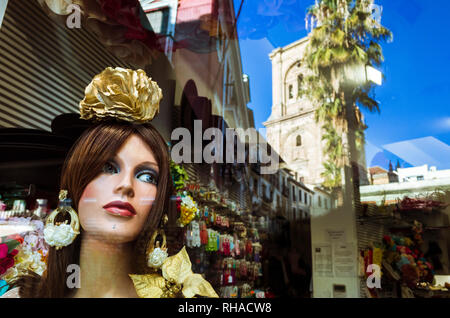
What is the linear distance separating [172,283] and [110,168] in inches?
30.4

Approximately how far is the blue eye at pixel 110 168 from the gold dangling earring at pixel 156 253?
47 cm

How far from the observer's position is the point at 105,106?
190cm

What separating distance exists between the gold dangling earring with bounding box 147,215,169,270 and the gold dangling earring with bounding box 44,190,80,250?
0.43m

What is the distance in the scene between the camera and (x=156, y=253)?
199cm

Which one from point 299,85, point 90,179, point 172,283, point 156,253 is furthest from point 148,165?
point 299,85

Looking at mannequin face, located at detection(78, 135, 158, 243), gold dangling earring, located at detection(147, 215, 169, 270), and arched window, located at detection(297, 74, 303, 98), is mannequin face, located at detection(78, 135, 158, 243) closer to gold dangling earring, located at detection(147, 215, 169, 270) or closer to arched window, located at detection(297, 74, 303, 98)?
gold dangling earring, located at detection(147, 215, 169, 270)

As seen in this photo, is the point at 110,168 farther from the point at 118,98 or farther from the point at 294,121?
the point at 294,121

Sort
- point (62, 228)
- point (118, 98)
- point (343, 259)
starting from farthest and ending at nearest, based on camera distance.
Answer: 1. point (343, 259)
2. point (118, 98)
3. point (62, 228)

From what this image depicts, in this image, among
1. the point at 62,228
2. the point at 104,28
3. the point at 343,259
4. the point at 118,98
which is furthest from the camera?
the point at 343,259

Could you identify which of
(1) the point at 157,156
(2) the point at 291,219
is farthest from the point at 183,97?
(2) the point at 291,219

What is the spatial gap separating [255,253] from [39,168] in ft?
7.47

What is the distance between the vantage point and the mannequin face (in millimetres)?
1812

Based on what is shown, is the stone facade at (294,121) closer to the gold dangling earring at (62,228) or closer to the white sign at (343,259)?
the white sign at (343,259)

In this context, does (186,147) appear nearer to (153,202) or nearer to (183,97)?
(183,97)
